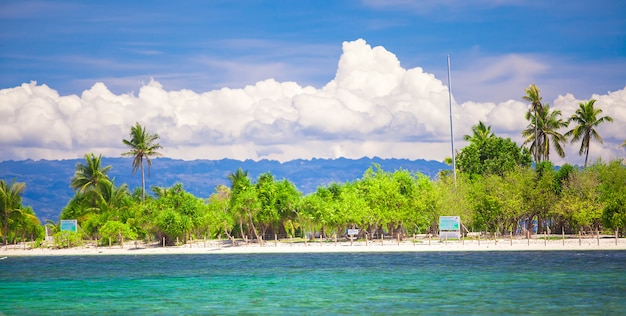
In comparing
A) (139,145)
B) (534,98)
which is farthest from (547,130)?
(139,145)

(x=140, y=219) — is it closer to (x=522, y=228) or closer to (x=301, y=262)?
(x=301, y=262)

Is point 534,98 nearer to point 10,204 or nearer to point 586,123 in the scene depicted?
point 586,123

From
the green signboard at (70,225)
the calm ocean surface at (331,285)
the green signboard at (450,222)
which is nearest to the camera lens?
the calm ocean surface at (331,285)

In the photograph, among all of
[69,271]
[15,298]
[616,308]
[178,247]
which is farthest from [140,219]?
[616,308]

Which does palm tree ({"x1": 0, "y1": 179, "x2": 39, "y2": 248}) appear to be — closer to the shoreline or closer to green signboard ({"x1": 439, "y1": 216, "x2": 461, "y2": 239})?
the shoreline

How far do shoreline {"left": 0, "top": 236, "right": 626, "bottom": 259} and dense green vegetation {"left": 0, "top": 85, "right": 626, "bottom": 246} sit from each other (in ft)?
6.34

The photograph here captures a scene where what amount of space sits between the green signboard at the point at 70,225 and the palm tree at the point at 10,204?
901 cm

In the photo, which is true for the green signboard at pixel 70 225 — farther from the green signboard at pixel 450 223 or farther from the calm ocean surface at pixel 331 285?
the green signboard at pixel 450 223

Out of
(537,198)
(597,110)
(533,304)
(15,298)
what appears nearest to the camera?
(533,304)

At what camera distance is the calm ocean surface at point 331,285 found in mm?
43906

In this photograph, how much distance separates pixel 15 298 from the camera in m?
51.5

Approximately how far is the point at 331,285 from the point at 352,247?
92.0 ft

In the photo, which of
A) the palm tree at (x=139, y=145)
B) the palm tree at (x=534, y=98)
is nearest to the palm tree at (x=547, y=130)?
the palm tree at (x=534, y=98)

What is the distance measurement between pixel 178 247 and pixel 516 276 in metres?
46.2
